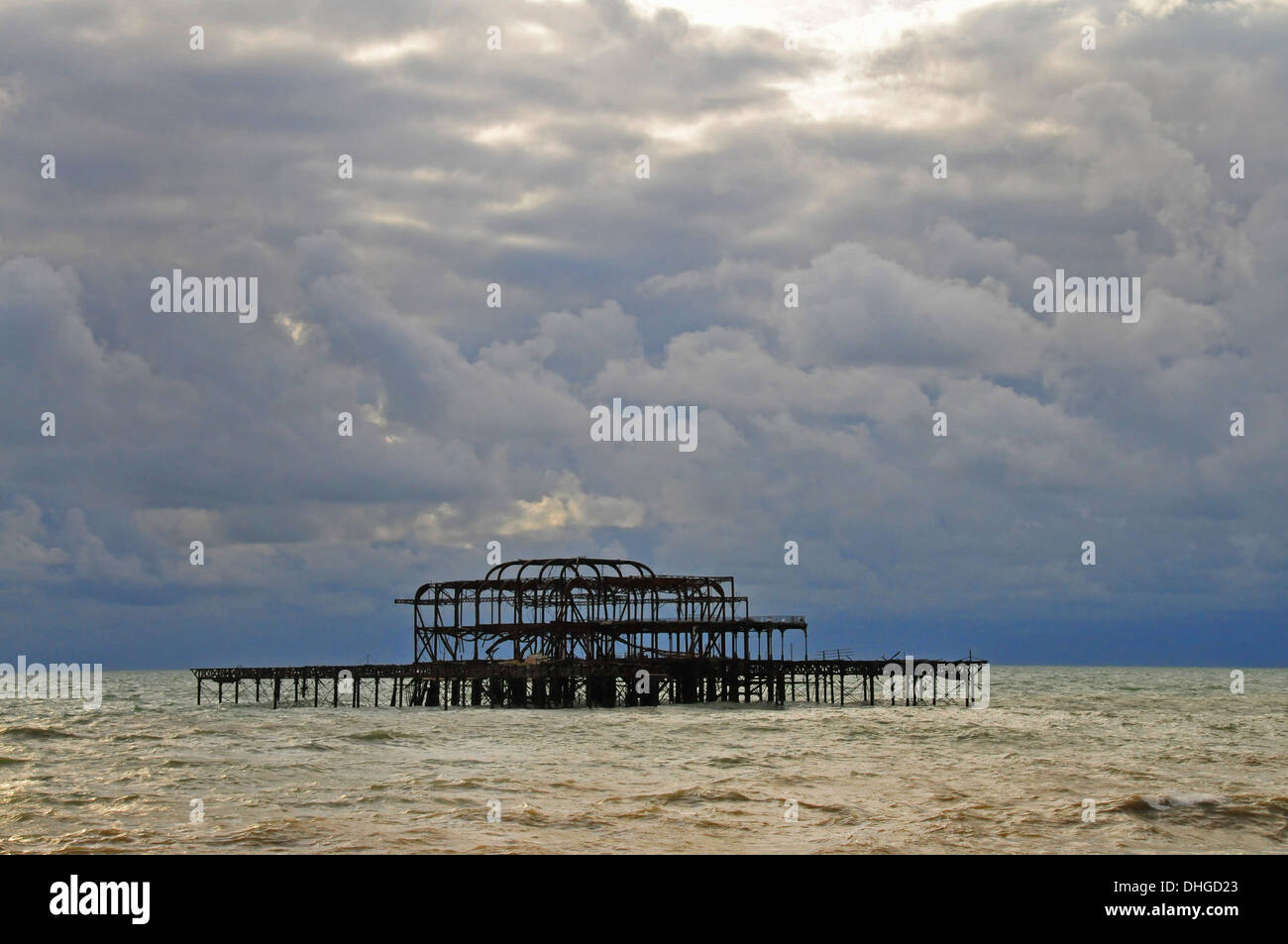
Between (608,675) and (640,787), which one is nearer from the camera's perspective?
(640,787)

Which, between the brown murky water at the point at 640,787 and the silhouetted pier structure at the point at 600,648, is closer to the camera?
the brown murky water at the point at 640,787

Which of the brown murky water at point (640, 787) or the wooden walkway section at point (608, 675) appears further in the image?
the wooden walkway section at point (608, 675)

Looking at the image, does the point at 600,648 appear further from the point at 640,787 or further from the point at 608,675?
the point at 640,787

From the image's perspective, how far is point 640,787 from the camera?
30578 mm

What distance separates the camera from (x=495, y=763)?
3694 cm

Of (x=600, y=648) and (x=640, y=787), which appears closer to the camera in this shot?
(x=640, y=787)

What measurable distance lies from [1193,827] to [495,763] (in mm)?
20221

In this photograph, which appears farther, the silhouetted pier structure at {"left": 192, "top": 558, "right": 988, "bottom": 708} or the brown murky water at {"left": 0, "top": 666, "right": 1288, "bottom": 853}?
the silhouetted pier structure at {"left": 192, "top": 558, "right": 988, "bottom": 708}

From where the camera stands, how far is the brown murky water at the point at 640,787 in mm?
23188

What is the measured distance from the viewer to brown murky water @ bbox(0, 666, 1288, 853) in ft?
76.1

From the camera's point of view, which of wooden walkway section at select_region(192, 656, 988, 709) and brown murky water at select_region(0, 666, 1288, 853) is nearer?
brown murky water at select_region(0, 666, 1288, 853)

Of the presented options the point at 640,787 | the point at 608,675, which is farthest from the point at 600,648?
the point at 640,787
